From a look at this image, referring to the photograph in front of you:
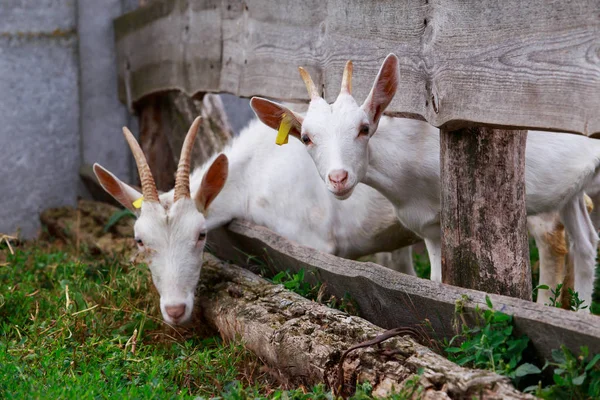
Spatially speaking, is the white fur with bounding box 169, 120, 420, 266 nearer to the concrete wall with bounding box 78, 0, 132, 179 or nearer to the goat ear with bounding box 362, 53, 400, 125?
the goat ear with bounding box 362, 53, 400, 125

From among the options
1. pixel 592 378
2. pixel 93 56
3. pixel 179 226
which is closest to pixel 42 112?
pixel 93 56

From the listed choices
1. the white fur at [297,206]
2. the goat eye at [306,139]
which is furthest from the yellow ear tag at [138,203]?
the goat eye at [306,139]

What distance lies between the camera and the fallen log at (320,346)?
2.81 meters

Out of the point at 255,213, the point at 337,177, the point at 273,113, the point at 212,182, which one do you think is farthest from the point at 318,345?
the point at 255,213

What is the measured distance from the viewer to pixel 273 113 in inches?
174

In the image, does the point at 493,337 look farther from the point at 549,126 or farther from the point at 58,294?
the point at 58,294

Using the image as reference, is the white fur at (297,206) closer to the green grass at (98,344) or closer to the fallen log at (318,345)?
the fallen log at (318,345)

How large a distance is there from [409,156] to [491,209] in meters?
0.88

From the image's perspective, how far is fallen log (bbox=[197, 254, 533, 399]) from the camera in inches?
111

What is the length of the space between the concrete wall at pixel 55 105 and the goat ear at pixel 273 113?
4226mm

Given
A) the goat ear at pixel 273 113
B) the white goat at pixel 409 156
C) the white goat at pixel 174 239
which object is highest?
the goat ear at pixel 273 113

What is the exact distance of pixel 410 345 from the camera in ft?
10.4

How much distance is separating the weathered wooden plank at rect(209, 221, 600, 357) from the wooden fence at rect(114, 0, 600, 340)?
55 millimetres

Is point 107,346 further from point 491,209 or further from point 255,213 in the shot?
point 491,209
